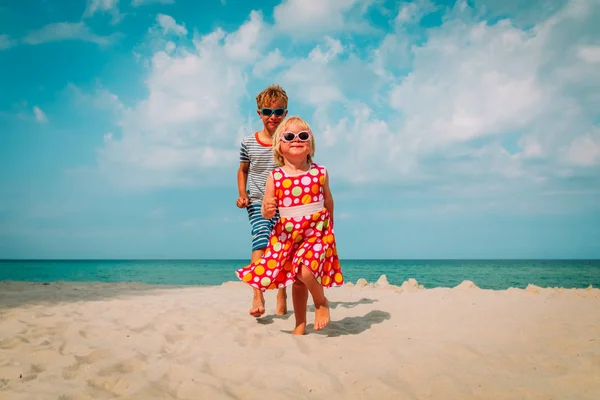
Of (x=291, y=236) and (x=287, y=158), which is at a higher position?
(x=287, y=158)

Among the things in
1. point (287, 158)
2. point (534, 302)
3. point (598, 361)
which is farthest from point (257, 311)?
point (534, 302)

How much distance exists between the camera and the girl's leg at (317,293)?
10.5 ft

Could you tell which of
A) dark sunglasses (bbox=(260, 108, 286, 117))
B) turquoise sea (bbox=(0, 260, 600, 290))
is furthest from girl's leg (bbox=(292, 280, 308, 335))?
turquoise sea (bbox=(0, 260, 600, 290))

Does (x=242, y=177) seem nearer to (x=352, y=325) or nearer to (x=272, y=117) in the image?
(x=272, y=117)

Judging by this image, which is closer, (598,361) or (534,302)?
(598,361)

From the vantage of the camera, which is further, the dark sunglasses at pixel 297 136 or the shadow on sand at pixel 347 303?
the shadow on sand at pixel 347 303

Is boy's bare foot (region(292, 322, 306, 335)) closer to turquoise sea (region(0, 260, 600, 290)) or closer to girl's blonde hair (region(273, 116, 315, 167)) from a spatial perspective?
girl's blonde hair (region(273, 116, 315, 167))

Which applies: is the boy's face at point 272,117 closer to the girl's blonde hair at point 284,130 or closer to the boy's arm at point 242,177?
the boy's arm at point 242,177

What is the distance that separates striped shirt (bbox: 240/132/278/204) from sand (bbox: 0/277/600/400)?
52.2 inches

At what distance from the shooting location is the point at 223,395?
206cm

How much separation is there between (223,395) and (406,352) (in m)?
1.32

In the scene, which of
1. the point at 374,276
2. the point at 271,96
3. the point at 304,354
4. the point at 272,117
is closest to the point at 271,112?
the point at 272,117

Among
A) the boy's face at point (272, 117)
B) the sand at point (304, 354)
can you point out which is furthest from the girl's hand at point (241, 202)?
the sand at point (304, 354)

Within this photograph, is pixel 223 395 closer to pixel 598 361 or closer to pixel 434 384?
pixel 434 384
